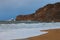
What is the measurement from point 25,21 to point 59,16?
329 cm

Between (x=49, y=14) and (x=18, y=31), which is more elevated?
(x=49, y=14)

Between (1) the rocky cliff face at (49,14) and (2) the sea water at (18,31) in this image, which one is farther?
(1) the rocky cliff face at (49,14)

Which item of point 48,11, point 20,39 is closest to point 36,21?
point 48,11

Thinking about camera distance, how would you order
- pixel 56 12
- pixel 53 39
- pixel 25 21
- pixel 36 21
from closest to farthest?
pixel 53 39
pixel 25 21
pixel 36 21
pixel 56 12

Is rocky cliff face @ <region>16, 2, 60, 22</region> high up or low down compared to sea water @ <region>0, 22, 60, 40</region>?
up

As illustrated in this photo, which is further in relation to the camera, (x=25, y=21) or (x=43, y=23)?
(x=43, y=23)

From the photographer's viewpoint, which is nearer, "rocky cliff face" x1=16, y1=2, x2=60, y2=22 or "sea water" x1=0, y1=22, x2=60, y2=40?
"sea water" x1=0, y1=22, x2=60, y2=40

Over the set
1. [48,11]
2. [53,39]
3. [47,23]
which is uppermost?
[48,11]

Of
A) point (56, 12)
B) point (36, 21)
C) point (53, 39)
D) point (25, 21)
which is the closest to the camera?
point (53, 39)

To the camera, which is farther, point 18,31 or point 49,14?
point 49,14

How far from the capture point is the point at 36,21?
1388 cm

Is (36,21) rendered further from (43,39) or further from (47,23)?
(43,39)

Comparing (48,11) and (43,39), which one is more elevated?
(48,11)

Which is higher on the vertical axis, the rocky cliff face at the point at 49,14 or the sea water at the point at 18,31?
the rocky cliff face at the point at 49,14
